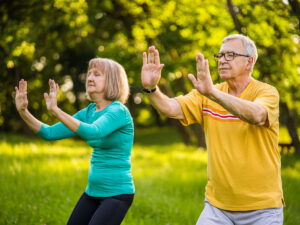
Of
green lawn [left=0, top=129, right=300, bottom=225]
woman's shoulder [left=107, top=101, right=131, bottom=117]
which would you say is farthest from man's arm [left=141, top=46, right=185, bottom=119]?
green lawn [left=0, top=129, right=300, bottom=225]

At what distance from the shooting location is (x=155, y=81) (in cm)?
268

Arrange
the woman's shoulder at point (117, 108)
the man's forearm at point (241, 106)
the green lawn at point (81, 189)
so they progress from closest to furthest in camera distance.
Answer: the man's forearm at point (241, 106) < the woman's shoulder at point (117, 108) < the green lawn at point (81, 189)

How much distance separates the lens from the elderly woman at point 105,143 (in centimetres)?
279

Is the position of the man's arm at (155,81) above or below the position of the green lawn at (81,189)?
above

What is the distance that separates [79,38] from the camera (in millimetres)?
13219

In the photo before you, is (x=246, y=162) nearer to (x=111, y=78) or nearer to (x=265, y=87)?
(x=265, y=87)

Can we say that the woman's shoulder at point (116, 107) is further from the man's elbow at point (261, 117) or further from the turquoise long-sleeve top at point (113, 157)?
the man's elbow at point (261, 117)

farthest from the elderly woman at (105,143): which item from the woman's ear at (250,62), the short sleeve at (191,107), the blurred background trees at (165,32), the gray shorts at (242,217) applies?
the blurred background trees at (165,32)

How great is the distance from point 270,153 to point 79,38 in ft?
38.1

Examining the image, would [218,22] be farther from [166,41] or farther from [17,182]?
[17,182]

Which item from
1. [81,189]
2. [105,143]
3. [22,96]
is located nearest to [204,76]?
[105,143]

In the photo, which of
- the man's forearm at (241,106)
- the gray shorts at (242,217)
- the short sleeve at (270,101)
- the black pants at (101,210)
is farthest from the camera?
the black pants at (101,210)

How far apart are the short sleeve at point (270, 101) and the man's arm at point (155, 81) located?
2.24 ft

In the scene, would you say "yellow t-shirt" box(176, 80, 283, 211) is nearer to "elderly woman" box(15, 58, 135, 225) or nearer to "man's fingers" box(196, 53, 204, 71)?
"man's fingers" box(196, 53, 204, 71)
